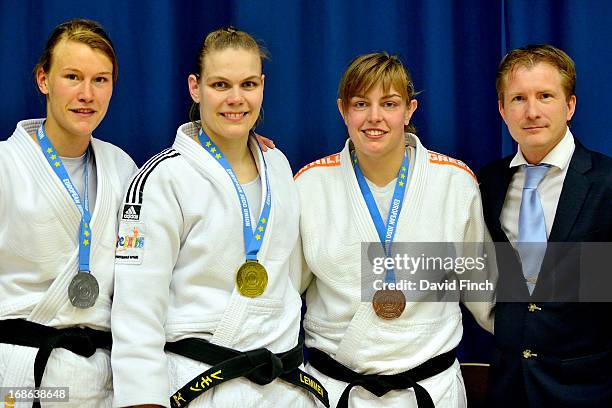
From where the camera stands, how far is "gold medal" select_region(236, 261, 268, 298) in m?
2.57

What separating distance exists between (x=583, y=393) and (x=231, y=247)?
1.31 m

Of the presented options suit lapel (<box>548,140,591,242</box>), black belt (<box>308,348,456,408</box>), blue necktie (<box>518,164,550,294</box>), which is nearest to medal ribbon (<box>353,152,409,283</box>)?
black belt (<box>308,348,456,408</box>)

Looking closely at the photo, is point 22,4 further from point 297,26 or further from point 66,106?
point 297,26

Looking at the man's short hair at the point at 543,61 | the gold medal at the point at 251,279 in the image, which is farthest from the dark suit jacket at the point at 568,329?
the gold medal at the point at 251,279

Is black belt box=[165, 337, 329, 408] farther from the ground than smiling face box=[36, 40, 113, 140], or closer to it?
closer to it

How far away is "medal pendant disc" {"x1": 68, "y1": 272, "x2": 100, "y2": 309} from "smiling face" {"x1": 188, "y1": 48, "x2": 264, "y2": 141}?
64cm

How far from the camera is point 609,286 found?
2.85 m

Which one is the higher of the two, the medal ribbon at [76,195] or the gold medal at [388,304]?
the medal ribbon at [76,195]

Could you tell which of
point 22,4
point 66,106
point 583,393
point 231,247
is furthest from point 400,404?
point 22,4

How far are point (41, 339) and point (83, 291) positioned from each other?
19 cm

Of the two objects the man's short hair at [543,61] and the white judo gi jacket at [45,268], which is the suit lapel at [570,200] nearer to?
the man's short hair at [543,61]

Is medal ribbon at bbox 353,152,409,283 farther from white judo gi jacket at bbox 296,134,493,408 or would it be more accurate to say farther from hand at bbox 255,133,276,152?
hand at bbox 255,133,276,152

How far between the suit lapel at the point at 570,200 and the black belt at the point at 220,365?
106 centimetres

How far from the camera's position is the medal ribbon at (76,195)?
2.55 m
